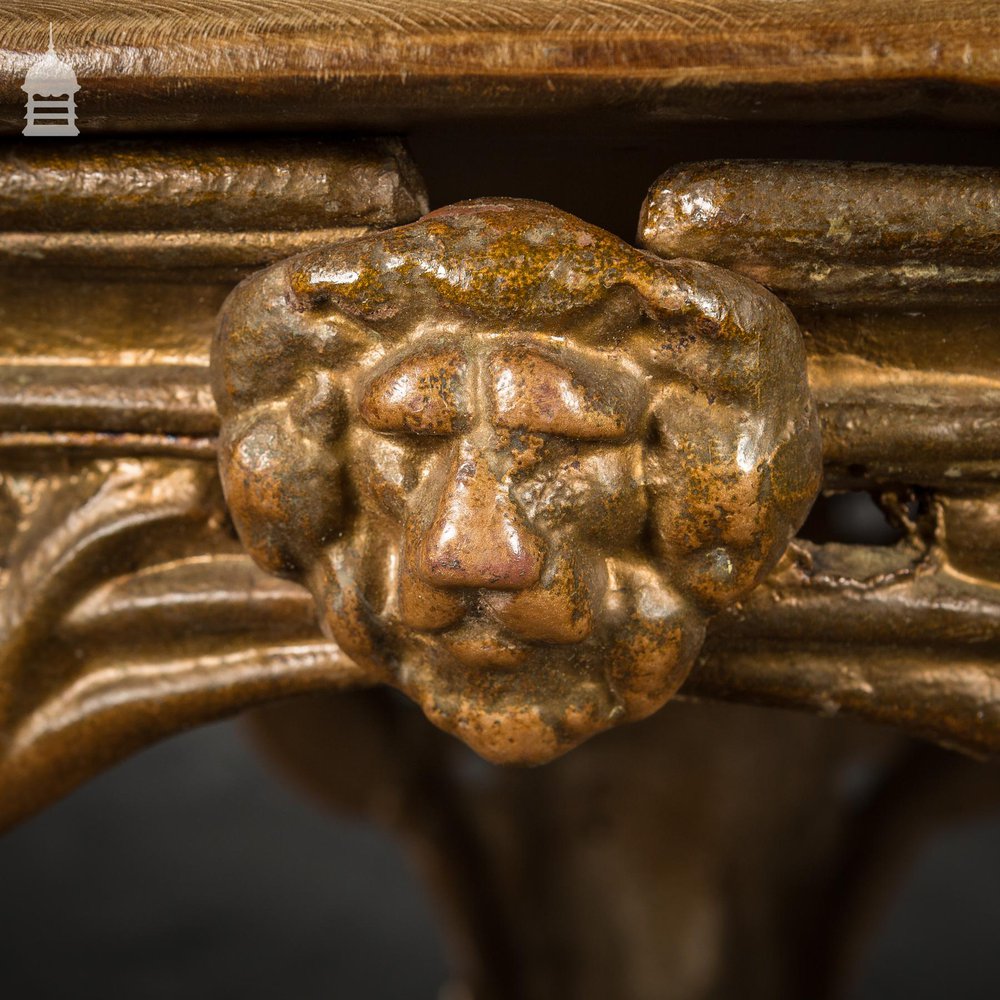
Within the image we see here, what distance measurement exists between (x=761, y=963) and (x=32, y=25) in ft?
2.58

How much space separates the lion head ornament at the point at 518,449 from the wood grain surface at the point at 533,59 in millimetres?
44

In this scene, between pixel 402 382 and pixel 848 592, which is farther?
pixel 848 592

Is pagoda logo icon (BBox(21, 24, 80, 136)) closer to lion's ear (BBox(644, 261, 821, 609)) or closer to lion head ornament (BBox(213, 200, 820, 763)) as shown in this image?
lion head ornament (BBox(213, 200, 820, 763))

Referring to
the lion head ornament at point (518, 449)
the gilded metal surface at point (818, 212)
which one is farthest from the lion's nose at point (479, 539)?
the gilded metal surface at point (818, 212)

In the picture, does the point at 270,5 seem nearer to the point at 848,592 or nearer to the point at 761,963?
the point at 848,592

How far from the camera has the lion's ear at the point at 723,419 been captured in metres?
0.44

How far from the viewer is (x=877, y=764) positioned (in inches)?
42.9

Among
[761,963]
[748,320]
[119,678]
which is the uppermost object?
[748,320]

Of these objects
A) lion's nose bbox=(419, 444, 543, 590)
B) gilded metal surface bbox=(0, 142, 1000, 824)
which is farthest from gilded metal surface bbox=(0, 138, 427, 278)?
lion's nose bbox=(419, 444, 543, 590)

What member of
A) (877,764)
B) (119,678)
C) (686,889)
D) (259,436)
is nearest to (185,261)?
(259,436)

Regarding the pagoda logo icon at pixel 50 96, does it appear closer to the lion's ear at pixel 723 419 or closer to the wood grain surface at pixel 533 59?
the wood grain surface at pixel 533 59

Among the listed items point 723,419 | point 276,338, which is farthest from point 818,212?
point 276,338

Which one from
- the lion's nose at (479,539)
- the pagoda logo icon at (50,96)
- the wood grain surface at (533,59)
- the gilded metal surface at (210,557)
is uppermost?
the wood grain surface at (533,59)

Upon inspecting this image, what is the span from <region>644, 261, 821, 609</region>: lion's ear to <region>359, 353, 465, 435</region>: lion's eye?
7 centimetres
